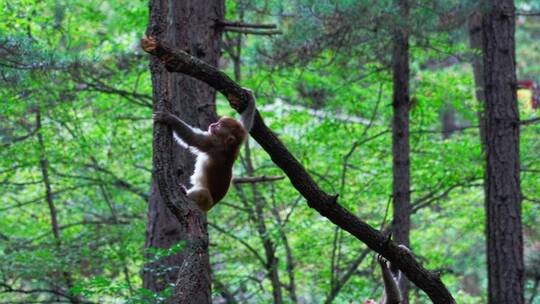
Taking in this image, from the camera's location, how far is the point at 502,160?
8.17 meters

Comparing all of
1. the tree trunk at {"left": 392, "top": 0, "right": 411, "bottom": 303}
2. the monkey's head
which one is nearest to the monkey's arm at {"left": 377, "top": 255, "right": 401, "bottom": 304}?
the monkey's head

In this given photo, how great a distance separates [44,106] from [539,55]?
19.4m

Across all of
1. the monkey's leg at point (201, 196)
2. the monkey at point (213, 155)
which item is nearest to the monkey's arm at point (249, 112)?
the monkey at point (213, 155)

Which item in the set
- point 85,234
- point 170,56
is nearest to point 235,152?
point 170,56

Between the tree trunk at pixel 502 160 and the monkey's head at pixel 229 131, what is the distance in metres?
4.30

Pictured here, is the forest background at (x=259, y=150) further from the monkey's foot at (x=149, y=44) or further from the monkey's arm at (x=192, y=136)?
the monkey's foot at (x=149, y=44)

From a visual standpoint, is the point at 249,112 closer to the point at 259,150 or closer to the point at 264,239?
the point at 264,239

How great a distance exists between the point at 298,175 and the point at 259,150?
6579 millimetres

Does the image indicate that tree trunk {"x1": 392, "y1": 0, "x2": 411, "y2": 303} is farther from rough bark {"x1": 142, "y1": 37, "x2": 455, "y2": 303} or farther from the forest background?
rough bark {"x1": 142, "y1": 37, "x2": 455, "y2": 303}

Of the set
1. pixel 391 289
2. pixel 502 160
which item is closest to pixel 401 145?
pixel 502 160

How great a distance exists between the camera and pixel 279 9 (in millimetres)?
8703

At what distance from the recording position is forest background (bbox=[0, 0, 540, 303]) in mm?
8609

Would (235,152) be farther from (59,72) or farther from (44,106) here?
(44,106)

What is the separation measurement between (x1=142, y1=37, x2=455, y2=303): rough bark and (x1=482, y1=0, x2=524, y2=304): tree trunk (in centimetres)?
349
